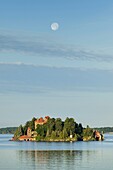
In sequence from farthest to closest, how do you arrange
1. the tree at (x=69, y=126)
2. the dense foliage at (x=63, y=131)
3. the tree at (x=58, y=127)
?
1. the tree at (x=58, y=127)
2. the dense foliage at (x=63, y=131)
3. the tree at (x=69, y=126)

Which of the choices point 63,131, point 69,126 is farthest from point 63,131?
point 69,126

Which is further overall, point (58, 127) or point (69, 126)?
point (58, 127)

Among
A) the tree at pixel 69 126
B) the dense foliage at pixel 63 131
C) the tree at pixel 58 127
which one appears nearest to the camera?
the tree at pixel 69 126

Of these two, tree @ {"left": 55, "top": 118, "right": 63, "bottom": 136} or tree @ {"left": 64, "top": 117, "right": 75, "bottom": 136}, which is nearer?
tree @ {"left": 64, "top": 117, "right": 75, "bottom": 136}

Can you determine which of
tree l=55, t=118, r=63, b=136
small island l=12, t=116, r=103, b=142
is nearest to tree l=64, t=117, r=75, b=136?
small island l=12, t=116, r=103, b=142

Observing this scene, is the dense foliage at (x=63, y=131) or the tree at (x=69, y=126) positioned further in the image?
the dense foliage at (x=63, y=131)

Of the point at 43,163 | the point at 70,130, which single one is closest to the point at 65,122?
the point at 70,130

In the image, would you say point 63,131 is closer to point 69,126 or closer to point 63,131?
point 63,131

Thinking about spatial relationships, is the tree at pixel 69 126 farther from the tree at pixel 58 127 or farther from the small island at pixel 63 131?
the tree at pixel 58 127

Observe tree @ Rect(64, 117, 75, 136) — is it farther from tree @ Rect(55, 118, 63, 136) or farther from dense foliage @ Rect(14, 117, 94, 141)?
tree @ Rect(55, 118, 63, 136)

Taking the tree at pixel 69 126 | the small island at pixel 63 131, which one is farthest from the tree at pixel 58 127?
the tree at pixel 69 126

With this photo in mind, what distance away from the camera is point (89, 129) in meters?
197

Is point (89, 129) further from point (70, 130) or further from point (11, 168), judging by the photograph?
point (11, 168)

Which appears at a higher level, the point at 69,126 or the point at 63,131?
the point at 69,126
